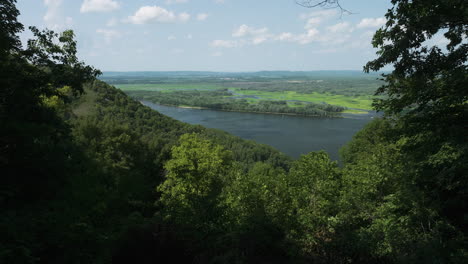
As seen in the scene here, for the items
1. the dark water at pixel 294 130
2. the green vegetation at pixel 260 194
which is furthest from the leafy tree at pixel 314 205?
the dark water at pixel 294 130

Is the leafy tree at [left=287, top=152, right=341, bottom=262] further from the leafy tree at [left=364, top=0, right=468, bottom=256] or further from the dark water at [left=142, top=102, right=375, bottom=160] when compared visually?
the dark water at [left=142, top=102, right=375, bottom=160]

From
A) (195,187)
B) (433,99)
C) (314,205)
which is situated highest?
(433,99)

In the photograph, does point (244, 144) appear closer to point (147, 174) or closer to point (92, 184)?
point (147, 174)

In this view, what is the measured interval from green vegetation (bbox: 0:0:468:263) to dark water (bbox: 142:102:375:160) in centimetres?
3616

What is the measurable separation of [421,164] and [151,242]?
288 inches

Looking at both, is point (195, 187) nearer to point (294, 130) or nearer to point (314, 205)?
point (314, 205)

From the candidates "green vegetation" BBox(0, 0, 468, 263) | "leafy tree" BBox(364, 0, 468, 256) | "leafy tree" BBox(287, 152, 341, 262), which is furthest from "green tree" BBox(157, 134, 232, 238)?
"leafy tree" BBox(364, 0, 468, 256)

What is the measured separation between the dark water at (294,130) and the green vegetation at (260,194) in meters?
36.2

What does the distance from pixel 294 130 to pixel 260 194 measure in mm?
60460

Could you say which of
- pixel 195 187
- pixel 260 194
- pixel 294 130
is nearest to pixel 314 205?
pixel 260 194

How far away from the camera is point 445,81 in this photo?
4.98 metres

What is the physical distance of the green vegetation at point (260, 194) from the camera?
478 cm

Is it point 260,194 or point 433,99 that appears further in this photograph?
point 260,194

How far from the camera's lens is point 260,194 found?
33.4 feet
